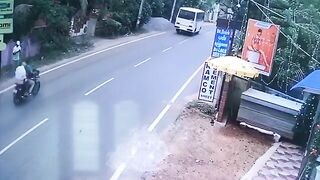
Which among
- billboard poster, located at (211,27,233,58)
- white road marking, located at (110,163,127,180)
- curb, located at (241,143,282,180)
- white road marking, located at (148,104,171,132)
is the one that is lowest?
white road marking, located at (148,104,171,132)

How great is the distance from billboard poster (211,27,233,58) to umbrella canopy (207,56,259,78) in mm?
1410

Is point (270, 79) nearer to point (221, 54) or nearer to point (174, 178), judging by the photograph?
point (221, 54)

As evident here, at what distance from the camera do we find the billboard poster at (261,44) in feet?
40.5

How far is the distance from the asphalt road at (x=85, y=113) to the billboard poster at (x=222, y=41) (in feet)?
8.16

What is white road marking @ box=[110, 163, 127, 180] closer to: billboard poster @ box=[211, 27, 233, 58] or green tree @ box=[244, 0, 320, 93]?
billboard poster @ box=[211, 27, 233, 58]

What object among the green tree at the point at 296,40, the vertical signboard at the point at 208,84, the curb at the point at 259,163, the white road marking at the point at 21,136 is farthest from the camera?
the vertical signboard at the point at 208,84

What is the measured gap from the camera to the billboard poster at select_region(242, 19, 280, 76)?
12.3 metres

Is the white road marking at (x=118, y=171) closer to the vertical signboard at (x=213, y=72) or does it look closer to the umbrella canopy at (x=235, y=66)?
the umbrella canopy at (x=235, y=66)

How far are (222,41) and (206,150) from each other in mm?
4486

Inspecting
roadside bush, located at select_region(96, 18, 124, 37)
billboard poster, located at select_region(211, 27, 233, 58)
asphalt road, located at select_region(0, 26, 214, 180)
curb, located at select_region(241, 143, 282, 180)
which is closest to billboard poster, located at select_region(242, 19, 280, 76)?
billboard poster, located at select_region(211, 27, 233, 58)

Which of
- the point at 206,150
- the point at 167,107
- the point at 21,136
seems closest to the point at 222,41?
the point at 167,107

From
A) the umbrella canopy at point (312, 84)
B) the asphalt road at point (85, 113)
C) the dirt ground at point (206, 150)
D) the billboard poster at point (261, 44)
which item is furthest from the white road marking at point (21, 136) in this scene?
the umbrella canopy at point (312, 84)

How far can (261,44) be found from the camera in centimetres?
1262

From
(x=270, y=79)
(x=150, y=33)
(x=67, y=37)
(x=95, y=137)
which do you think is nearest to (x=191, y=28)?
(x=150, y=33)
